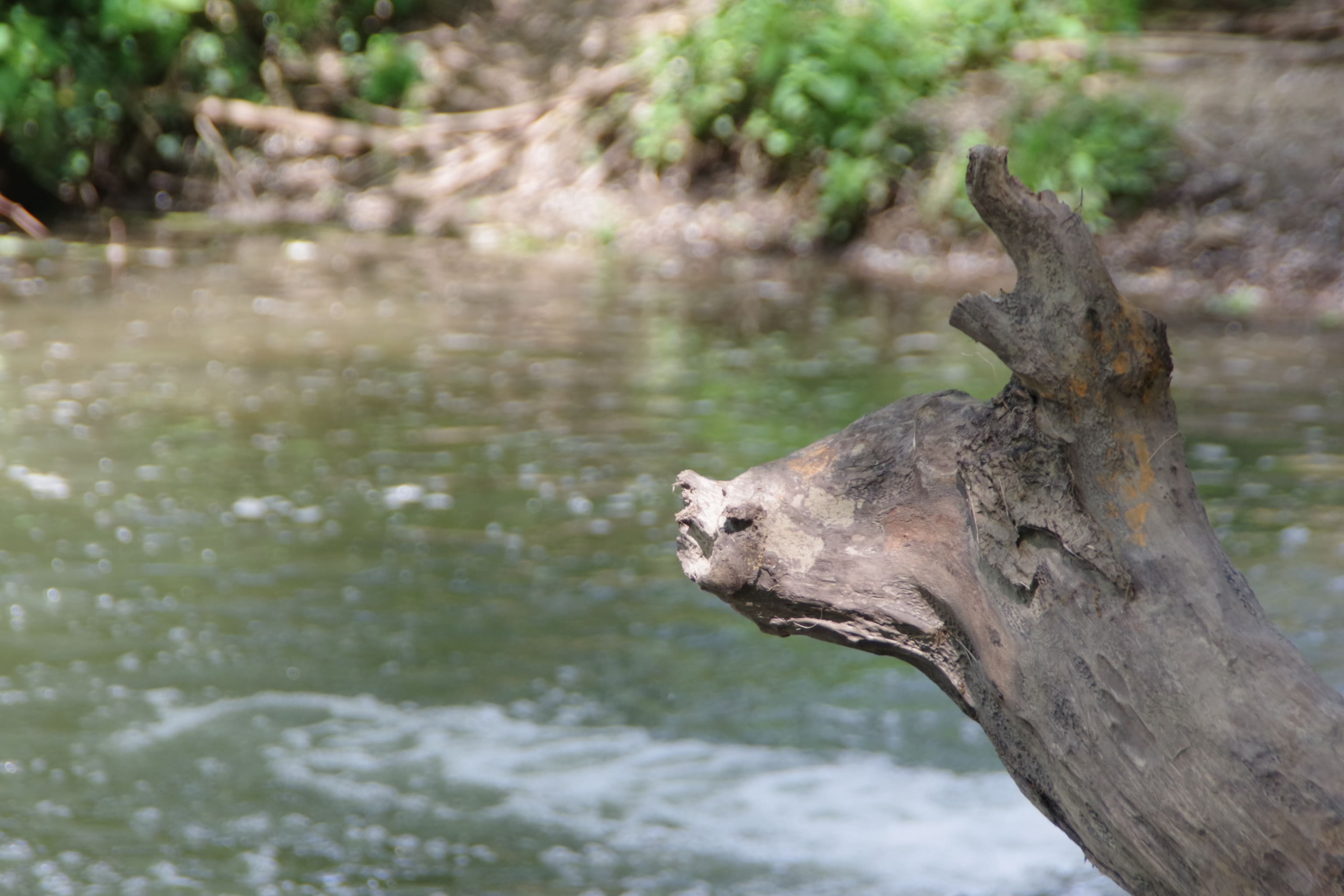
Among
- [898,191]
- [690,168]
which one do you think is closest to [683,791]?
[898,191]

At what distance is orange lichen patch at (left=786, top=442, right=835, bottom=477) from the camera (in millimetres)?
1856

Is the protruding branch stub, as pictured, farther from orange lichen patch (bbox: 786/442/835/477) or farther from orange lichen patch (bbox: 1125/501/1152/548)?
orange lichen patch (bbox: 786/442/835/477)

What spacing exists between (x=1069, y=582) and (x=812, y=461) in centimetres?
38

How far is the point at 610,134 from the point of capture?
447 inches

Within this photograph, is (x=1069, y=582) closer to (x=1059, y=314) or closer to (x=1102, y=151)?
(x=1059, y=314)

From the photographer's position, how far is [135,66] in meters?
11.5

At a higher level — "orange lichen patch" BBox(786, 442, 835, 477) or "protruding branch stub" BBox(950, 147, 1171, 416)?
"protruding branch stub" BBox(950, 147, 1171, 416)

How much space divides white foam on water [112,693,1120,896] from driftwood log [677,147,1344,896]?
1.37 metres

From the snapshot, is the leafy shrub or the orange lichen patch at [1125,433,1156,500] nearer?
the orange lichen patch at [1125,433,1156,500]

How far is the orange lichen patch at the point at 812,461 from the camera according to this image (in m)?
1.86

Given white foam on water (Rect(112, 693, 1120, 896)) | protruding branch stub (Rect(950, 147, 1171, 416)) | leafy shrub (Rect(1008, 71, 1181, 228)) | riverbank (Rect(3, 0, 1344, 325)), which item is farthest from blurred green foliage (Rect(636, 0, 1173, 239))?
protruding branch stub (Rect(950, 147, 1171, 416))

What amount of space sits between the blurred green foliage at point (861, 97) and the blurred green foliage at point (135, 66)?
3159mm

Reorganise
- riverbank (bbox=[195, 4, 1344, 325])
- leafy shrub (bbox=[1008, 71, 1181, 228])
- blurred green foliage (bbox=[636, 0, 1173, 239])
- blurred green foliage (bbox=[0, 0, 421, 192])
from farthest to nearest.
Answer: blurred green foliage (bbox=[0, 0, 421, 192]), blurred green foliage (bbox=[636, 0, 1173, 239]), leafy shrub (bbox=[1008, 71, 1181, 228]), riverbank (bbox=[195, 4, 1344, 325])

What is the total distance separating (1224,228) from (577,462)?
5.23 metres
